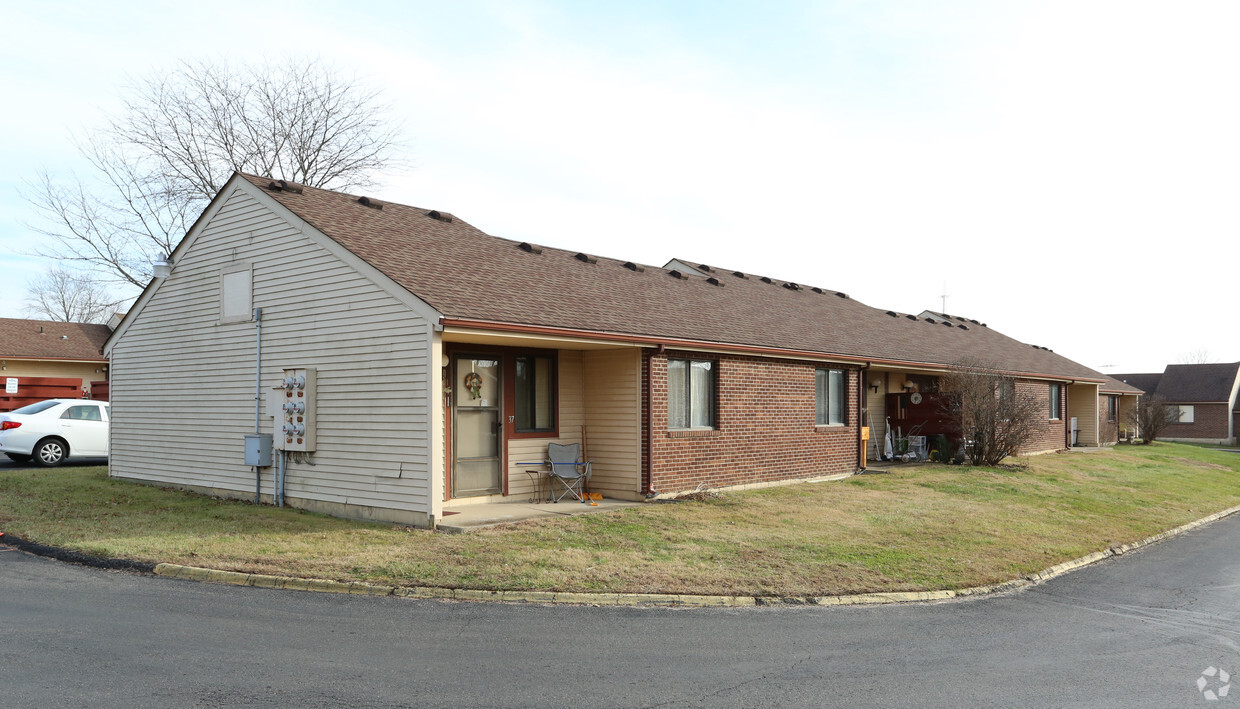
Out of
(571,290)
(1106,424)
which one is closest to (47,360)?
(571,290)

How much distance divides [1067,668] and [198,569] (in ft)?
26.5

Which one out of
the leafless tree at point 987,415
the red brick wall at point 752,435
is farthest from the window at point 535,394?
the leafless tree at point 987,415

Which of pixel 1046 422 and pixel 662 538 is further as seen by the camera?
pixel 1046 422

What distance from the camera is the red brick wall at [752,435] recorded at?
14.5m

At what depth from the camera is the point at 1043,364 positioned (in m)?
31.3

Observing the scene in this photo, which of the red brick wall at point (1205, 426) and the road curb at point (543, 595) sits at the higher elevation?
the road curb at point (543, 595)

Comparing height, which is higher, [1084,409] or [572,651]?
[1084,409]

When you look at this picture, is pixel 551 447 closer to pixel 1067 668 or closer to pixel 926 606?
pixel 926 606

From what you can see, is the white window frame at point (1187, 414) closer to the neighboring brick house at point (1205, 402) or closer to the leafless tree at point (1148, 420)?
the neighboring brick house at point (1205, 402)

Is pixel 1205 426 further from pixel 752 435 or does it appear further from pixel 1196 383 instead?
pixel 752 435

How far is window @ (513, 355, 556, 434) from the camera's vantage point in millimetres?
14172

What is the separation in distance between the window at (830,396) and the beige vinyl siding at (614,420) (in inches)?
218

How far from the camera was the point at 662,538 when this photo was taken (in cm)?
1102

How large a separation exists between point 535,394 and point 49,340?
27.9 meters
